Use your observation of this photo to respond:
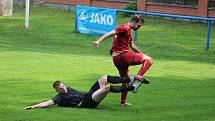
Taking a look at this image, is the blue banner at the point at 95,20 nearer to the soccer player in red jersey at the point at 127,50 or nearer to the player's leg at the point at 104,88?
the soccer player in red jersey at the point at 127,50

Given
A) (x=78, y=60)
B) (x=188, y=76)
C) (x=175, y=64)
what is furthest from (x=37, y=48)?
(x=188, y=76)

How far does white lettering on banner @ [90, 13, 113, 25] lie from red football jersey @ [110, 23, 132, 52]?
57.2 feet

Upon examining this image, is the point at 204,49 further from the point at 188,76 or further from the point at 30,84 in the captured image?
the point at 30,84

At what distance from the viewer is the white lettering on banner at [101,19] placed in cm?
3047

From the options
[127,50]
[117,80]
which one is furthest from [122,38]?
[117,80]

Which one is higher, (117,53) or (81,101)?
(117,53)

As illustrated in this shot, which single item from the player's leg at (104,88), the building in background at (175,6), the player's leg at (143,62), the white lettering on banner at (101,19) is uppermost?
the building in background at (175,6)

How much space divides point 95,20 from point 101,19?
0.41m

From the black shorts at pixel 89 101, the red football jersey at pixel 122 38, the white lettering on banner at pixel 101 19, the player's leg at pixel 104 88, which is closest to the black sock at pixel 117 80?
the player's leg at pixel 104 88

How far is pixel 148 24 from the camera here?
38.5m

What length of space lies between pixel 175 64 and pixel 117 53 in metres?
9.59

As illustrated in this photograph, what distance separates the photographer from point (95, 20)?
31.4 m

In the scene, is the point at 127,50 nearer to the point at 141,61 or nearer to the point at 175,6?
the point at 141,61

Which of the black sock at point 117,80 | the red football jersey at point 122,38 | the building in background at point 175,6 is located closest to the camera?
the black sock at point 117,80
